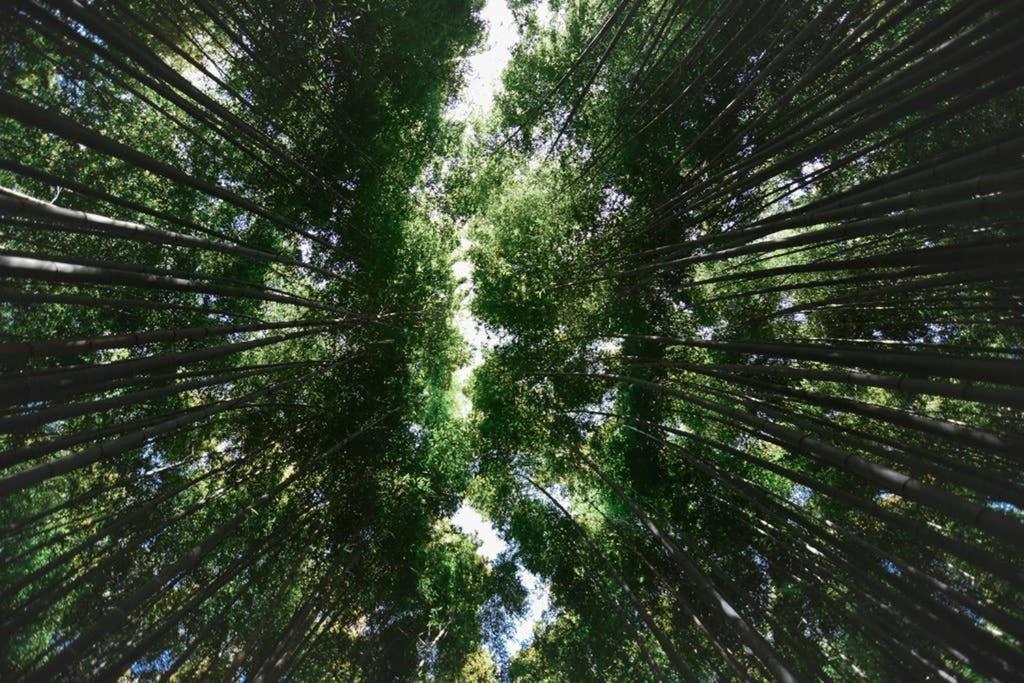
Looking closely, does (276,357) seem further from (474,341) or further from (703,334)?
(703,334)

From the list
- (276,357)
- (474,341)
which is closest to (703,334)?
(474,341)

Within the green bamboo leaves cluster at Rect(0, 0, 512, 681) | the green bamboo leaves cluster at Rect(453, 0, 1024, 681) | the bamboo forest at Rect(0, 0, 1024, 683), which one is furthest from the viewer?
the green bamboo leaves cluster at Rect(0, 0, 512, 681)

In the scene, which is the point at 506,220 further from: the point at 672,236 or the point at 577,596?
the point at 577,596

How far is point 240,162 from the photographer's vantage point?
6297mm

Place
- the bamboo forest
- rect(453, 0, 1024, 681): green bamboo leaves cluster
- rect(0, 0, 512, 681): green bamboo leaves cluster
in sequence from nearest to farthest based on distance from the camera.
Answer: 1. rect(453, 0, 1024, 681): green bamboo leaves cluster
2. the bamboo forest
3. rect(0, 0, 512, 681): green bamboo leaves cluster

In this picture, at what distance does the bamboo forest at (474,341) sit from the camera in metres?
4.96

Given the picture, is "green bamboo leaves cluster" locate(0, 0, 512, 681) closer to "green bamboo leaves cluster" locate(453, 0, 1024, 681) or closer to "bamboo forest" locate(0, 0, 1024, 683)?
"bamboo forest" locate(0, 0, 1024, 683)

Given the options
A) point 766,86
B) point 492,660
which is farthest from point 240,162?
point 492,660

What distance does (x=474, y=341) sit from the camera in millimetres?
8125

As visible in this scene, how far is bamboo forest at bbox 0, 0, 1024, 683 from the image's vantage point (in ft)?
16.3

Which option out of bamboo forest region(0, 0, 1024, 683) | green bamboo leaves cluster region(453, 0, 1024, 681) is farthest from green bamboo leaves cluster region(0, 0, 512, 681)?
green bamboo leaves cluster region(453, 0, 1024, 681)

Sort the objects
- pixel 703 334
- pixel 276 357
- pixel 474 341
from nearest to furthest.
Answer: pixel 276 357, pixel 703 334, pixel 474 341

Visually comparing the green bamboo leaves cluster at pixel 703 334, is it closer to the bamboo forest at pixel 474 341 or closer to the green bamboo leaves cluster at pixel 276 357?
the bamboo forest at pixel 474 341

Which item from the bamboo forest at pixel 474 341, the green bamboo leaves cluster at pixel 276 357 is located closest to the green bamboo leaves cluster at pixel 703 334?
the bamboo forest at pixel 474 341
